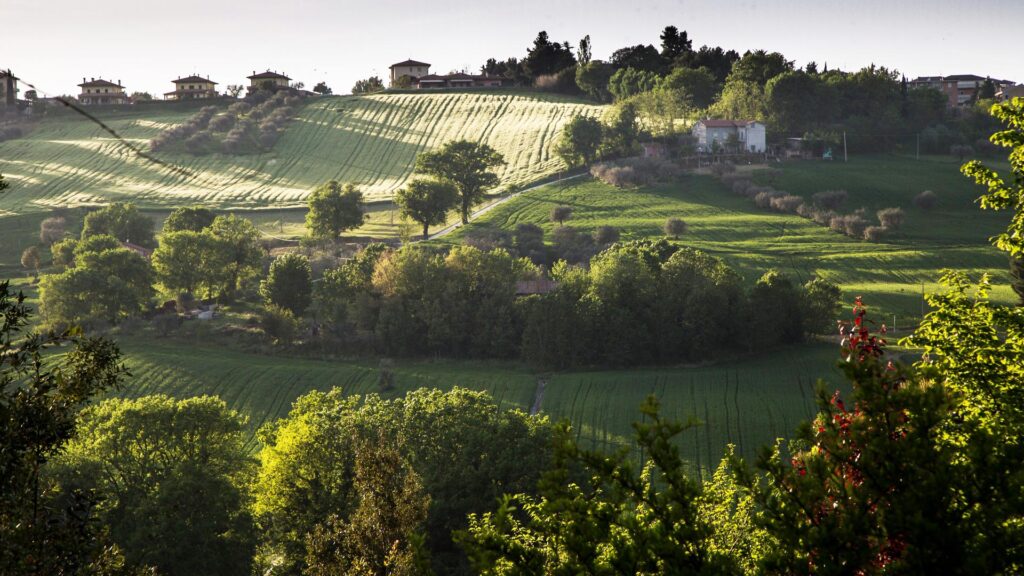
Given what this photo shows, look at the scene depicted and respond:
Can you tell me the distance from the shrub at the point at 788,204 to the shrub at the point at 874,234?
11.5m

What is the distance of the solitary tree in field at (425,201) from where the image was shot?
108m

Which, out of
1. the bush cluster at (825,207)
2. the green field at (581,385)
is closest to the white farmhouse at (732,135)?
the bush cluster at (825,207)

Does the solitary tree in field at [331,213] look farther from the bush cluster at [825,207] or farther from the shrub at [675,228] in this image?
the bush cluster at [825,207]

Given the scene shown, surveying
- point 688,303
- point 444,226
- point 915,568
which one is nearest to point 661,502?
point 915,568

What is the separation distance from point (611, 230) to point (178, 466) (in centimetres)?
6202

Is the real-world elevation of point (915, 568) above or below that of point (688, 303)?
above

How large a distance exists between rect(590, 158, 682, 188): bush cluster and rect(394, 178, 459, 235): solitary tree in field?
22.4 meters

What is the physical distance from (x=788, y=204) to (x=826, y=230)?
9516 mm

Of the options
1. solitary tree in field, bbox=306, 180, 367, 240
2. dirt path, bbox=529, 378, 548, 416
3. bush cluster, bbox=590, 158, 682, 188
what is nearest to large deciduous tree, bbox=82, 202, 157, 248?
solitary tree in field, bbox=306, 180, 367, 240

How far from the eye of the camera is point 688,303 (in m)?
71.9

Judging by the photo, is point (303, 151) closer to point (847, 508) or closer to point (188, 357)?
point (188, 357)

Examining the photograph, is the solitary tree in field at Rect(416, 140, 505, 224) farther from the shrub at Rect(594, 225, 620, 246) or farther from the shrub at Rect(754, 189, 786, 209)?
the shrub at Rect(754, 189, 786, 209)

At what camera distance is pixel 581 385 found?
6500 cm

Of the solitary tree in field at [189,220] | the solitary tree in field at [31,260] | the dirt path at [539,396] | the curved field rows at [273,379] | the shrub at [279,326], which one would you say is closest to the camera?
the dirt path at [539,396]
